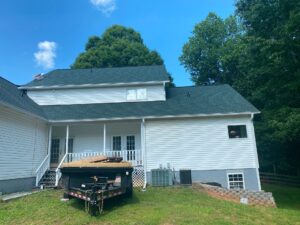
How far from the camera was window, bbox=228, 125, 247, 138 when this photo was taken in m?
15.0

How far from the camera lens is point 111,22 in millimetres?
42375

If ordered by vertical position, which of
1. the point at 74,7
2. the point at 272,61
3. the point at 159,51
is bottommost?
the point at 272,61

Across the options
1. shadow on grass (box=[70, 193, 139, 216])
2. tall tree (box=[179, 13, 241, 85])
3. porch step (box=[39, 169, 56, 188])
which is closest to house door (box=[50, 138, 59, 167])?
porch step (box=[39, 169, 56, 188])

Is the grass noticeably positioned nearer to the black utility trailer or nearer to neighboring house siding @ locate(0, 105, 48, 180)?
the black utility trailer

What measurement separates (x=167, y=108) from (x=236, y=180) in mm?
5669

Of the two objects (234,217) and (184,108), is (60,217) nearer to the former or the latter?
(234,217)

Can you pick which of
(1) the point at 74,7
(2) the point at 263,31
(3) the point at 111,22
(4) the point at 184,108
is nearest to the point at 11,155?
(4) the point at 184,108

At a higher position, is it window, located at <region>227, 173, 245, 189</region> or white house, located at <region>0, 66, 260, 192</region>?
white house, located at <region>0, 66, 260, 192</region>

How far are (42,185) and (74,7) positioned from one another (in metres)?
14.0

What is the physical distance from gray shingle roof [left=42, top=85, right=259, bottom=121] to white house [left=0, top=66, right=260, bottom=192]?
0.06 meters

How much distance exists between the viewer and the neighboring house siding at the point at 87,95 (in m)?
17.3

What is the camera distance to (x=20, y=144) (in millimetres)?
12688

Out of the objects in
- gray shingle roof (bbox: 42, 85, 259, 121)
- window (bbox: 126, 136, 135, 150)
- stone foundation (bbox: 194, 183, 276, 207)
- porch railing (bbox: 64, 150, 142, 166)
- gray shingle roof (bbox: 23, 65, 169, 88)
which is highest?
gray shingle roof (bbox: 23, 65, 169, 88)

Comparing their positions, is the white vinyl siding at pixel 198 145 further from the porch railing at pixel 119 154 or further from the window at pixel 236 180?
the porch railing at pixel 119 154
